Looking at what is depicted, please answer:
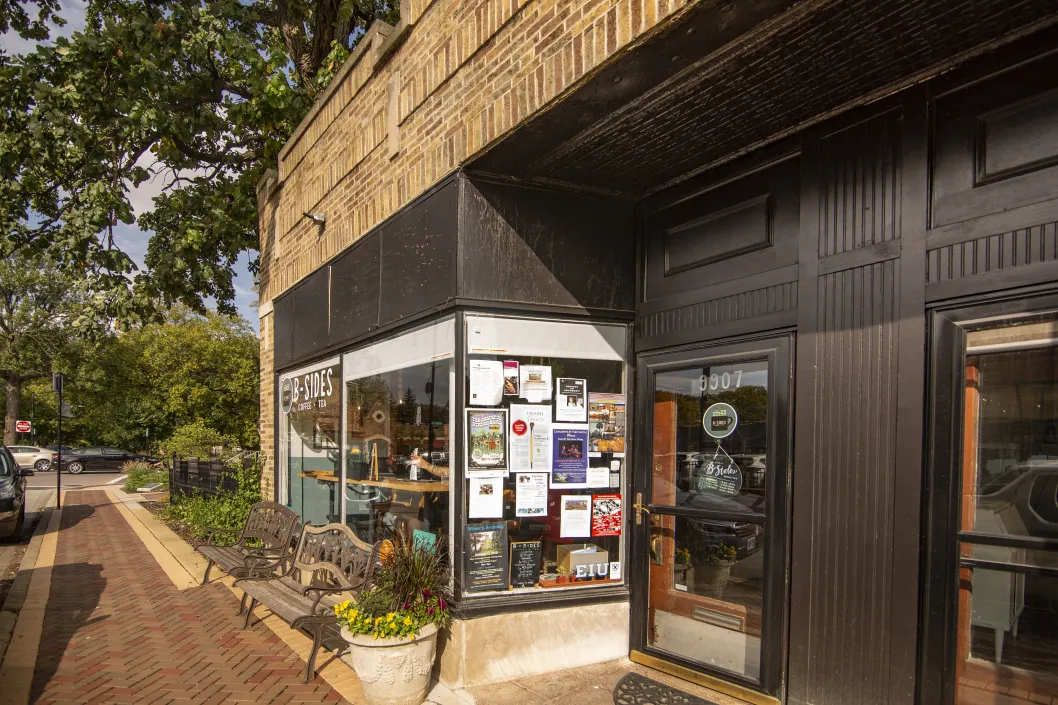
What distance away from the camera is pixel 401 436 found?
5941mm

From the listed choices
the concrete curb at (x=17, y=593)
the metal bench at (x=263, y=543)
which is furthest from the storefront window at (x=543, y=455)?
the concrete curb at (x=17, y=593)

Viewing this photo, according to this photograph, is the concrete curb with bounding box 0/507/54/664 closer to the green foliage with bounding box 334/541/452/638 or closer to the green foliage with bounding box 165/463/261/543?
the green foliage with bounding box 165/463/261/543

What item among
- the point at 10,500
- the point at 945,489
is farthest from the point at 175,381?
the point at 945,489

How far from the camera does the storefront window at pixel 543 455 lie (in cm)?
472

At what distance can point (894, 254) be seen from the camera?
134 inches

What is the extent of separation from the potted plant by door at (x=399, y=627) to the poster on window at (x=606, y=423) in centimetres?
141

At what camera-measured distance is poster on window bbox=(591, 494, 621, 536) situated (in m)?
5.00

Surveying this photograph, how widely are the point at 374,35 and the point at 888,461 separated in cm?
523

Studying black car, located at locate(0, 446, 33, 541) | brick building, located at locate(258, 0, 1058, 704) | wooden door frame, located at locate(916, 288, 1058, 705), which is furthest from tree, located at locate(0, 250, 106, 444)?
wooden door frame, located at locate(916, 288, 1058, 705)

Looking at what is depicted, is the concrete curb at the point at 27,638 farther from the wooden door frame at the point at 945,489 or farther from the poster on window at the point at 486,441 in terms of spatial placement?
the wooden door frame at the point at 945,489

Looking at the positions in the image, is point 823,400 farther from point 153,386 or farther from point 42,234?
point 153,386

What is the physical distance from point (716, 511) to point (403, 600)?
2047 mm

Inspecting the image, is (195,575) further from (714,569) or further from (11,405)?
(11,405)

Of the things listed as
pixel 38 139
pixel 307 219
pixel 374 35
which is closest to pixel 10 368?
pixel 38 139
